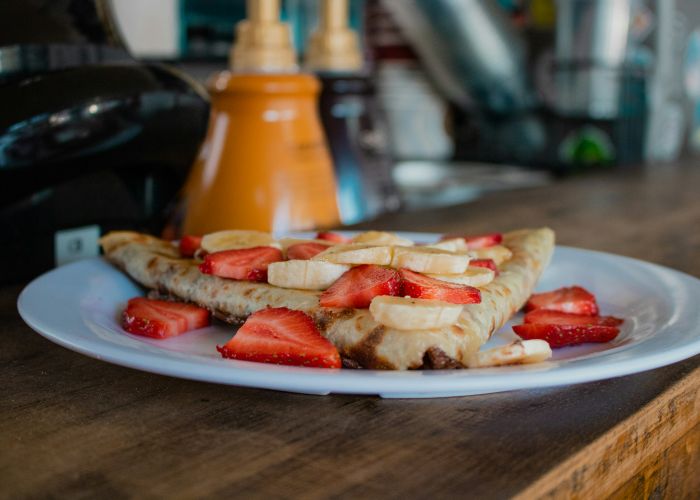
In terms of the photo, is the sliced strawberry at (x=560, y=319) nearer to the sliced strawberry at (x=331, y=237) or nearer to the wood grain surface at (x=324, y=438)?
the wood grain surface at (x=324, y=438)

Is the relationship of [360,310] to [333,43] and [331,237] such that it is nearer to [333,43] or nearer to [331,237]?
[331,237]

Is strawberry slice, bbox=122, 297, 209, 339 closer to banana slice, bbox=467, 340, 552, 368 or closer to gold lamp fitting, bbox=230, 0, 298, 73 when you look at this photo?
banana slice, bbox=467, 340, 552, 368

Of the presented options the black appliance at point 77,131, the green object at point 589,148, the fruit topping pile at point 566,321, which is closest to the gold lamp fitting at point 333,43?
the black appliance at point 77,131

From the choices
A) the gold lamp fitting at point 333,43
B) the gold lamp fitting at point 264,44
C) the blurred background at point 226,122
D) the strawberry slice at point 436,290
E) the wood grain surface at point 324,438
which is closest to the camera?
the wood grain surface at point 324,438

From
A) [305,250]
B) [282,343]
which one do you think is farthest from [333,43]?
[282,343]

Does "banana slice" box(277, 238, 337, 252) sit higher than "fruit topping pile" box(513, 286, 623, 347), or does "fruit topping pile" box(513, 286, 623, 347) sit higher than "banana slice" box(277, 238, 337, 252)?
"banana slice" box(277, 238, 337, 252)

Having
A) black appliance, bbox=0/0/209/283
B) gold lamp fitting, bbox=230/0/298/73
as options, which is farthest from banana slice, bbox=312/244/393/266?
gold lamp fitting, bbox=230/0/298/73

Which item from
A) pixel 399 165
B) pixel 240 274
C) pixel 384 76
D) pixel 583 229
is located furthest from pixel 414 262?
pixel 384 76

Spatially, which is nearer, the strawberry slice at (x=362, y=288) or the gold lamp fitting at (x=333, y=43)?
the strawberry slice at (x=362, y=288)
